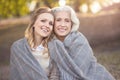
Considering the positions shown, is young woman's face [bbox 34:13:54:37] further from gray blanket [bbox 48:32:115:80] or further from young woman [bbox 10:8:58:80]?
gray blanket [bbox 48:32:115:80]

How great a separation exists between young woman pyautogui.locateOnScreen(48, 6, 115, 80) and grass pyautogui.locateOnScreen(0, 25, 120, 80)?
1698 mm

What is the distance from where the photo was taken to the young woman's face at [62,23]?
5.09 m

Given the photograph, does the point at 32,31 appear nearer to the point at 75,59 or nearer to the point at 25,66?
the point at 25,66

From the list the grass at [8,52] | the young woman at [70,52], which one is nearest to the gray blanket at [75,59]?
the young woman at [70,52]

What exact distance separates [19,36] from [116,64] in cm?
547

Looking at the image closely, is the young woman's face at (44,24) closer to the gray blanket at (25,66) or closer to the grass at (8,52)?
the gray blanket at (25,66)

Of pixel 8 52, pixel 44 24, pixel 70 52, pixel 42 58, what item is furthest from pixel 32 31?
pixel 8 52

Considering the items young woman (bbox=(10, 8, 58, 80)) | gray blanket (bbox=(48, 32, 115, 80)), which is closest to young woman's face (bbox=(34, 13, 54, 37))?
young woman (bbox=(10, 8, 58, 80))

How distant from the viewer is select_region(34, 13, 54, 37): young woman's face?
5020 millimetres

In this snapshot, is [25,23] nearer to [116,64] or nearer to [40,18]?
[116,64]

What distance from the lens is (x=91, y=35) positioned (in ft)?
38.6

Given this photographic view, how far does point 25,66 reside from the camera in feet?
16.3

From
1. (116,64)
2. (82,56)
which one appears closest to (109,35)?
(116,64)

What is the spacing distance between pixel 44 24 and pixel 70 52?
0.45 metres
